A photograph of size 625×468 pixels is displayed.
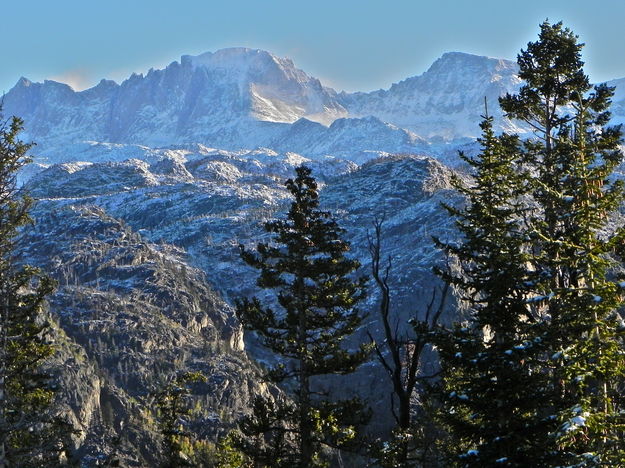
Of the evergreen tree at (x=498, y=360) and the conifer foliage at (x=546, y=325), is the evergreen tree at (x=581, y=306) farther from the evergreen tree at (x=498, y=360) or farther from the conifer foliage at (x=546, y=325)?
the evergreen tree at (x=498, y=360)

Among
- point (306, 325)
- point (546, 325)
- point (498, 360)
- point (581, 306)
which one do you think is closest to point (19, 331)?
point (306, 325)

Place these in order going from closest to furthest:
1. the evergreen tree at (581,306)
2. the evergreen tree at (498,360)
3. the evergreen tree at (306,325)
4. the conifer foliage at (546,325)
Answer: the evergreen tree at (581,306), the conifer foliage at (546,325), the evergreen tree at (498,360), the evergreen tree at (306,325)

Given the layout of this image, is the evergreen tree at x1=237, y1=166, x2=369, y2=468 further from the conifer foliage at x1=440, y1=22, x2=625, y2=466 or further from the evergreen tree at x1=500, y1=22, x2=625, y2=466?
the evergreen tree at x1=500, y1=22, x2=625, y2=466

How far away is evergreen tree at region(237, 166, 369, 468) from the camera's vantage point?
1195 inches

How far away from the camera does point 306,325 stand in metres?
31.3

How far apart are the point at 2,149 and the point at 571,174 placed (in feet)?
69.3

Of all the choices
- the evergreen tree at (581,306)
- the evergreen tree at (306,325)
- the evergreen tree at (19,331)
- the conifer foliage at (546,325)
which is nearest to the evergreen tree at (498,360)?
the conifer foliage at (546,325)

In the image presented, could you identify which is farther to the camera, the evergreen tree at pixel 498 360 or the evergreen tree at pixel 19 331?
the evergreen tree at pixel 19 331

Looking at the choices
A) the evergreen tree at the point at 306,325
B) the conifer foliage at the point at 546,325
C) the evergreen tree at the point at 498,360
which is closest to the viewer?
the conifer foliage at the point at 546,325

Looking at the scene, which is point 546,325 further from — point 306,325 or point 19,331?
point 19,331

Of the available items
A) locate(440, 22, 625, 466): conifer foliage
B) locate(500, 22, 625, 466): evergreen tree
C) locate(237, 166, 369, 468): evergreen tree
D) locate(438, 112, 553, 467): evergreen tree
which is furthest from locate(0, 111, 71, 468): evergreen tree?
locate(500, 22, 625, 466): evergreen tree

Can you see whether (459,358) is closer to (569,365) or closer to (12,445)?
(569,365)

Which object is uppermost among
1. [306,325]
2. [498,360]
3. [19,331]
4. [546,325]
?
[306,325]

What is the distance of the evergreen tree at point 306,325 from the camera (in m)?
30.4
